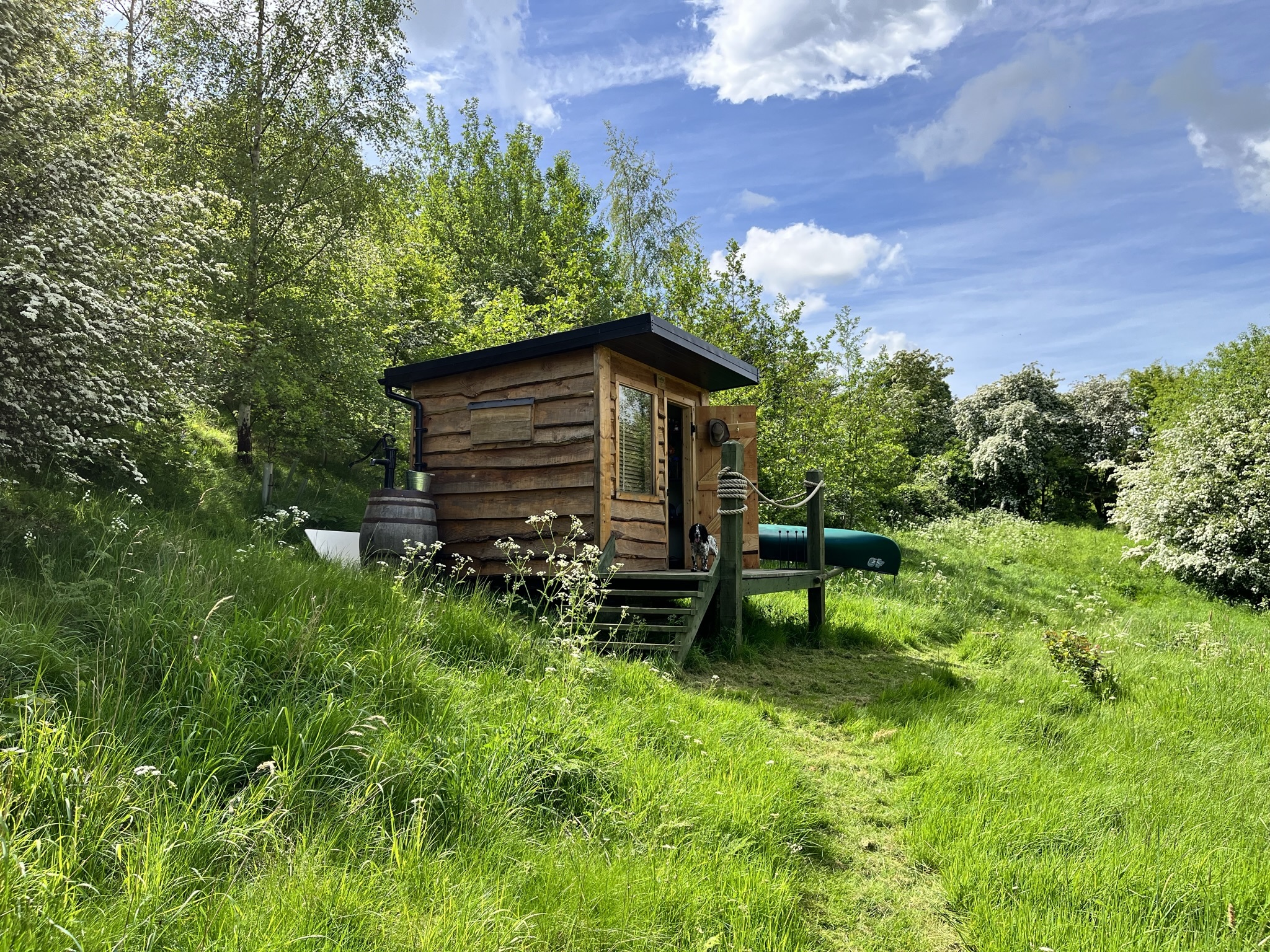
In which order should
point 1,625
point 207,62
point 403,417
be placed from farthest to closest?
point 403,417, point 207,62, point 1,625

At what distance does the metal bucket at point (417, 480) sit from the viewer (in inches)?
309

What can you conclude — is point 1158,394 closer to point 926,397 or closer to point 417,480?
point 926,397

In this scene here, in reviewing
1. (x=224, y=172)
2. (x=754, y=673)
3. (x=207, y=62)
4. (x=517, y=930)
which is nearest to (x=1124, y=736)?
(x=754, y=673)

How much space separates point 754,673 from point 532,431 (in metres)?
3.34

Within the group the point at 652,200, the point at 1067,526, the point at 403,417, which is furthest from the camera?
the point at 652,200

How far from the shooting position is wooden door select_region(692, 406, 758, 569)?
884cm

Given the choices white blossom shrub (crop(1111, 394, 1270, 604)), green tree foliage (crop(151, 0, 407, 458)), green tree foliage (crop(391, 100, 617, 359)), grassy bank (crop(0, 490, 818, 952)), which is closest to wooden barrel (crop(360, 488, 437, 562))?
grassy bank (crop(0, 490, 818, 952))

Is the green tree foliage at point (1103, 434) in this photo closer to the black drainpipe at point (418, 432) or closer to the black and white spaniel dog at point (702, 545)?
the black and white spaniel dog at point (702, 545)

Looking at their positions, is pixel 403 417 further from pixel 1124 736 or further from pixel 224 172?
pixel 1124 736

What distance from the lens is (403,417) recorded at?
12844 mm

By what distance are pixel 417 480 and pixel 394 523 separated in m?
0.72

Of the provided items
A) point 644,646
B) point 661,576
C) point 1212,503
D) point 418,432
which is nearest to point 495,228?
point 418,432

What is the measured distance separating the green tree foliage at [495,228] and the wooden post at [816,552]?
350 inches

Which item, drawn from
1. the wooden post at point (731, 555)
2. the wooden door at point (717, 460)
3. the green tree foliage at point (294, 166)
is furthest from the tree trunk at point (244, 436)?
the wooden post at point (731, 555)
